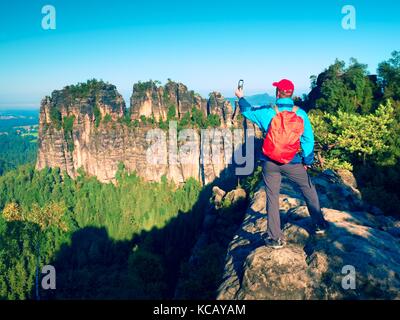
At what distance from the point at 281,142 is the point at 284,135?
164mm

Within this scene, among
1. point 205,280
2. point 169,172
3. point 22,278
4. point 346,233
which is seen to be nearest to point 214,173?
point 169,172

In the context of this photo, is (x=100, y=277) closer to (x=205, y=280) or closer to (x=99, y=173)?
(x=205, y=280)

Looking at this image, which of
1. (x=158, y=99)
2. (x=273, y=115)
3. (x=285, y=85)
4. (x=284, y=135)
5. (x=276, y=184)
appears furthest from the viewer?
(x=158, y=99)

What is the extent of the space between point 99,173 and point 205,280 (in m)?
58.1

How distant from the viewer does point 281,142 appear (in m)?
6.73

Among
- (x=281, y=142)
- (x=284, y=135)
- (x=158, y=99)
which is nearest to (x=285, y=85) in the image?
(x=284, y=135)

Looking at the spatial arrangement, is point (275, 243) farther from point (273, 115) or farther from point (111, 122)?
point (111, 122)

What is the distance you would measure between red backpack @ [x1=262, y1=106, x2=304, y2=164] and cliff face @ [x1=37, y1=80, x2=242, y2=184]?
209 feet

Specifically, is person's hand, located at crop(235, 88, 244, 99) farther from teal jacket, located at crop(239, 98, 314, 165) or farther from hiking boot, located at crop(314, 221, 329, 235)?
hiking boot, located at crop(314, 221, 329, 235)

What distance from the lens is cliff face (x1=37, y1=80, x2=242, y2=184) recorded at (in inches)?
2827

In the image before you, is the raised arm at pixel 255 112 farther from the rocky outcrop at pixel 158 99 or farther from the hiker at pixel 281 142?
the rocky outcrop at pixel 158 99

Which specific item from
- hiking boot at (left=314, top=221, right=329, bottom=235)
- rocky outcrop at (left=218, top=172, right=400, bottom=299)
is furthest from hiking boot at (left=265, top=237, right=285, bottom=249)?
hiking boot at (left=314, top=221, right=329, bottom=235)

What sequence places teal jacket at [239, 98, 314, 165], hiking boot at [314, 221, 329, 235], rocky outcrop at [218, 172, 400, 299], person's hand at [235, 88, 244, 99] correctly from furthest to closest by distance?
1. hiking boot at [314, 221, 329, 235]
2. person's hand at [235, 88, 244, 99]
3. teal jacket at [239, 98, 314, 165]
4. rocky outcrop at [218, 172, 400, 299]

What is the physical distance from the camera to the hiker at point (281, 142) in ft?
22.1
